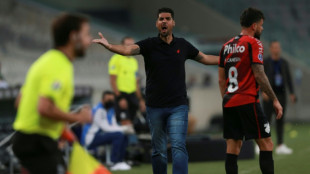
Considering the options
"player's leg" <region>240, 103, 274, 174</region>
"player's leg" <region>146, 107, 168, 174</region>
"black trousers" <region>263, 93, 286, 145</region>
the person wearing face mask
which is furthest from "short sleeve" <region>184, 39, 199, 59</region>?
"black trousers" <region>263, 93, 286, 145</region>

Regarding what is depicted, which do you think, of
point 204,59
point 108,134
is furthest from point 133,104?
point 204,59

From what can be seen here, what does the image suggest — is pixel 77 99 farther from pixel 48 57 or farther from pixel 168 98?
pixel 48 57

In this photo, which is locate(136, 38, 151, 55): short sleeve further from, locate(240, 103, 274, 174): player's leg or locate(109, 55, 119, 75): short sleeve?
locate(109, 55, 119, 75): short sleeve

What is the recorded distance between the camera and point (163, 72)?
7641 millimetres

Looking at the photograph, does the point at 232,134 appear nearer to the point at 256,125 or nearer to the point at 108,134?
the point at 256,125

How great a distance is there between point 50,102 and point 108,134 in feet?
23.4

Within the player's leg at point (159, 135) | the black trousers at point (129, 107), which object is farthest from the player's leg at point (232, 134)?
the black trousers at point (129, 107)

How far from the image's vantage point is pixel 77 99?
1645cm

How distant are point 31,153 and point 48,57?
0.65 meters

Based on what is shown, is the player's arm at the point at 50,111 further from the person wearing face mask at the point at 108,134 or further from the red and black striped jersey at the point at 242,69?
the person wearing face mask at the point at 108,134

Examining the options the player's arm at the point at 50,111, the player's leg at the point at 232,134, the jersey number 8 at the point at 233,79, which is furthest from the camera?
the player's leg at the point at 232,134

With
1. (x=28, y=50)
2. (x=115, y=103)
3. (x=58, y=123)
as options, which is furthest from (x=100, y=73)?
(x=58, y=123)

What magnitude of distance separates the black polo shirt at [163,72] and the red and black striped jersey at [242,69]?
60cm

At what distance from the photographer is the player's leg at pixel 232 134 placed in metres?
7.38
